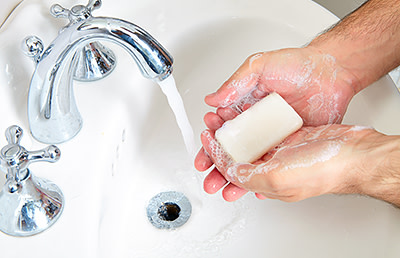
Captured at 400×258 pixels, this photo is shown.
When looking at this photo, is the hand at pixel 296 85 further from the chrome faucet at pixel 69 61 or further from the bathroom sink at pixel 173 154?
the chrome faucet at pixel 69 61

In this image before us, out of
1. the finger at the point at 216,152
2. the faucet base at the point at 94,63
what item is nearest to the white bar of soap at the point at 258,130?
the finger at the point at 216,152

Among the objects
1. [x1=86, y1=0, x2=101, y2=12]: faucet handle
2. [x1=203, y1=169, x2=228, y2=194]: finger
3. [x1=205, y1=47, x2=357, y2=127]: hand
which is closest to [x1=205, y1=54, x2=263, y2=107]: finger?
[x1=205, y1=47, x2=357, y2=127]: hand

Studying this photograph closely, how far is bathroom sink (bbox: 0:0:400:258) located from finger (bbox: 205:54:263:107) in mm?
122

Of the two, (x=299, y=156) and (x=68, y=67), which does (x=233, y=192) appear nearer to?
(x=299, y=156)

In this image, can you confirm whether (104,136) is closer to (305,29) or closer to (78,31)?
(78,31)

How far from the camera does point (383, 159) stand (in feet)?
1.98

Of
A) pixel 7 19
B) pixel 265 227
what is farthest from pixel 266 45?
pixel 7 19

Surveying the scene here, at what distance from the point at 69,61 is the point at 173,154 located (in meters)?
0.29

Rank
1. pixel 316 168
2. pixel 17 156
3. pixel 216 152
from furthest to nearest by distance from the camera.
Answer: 1. pixel 216 152
2. pixel 316 168
3. pixel 17 156

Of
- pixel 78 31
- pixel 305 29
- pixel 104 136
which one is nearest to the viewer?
pixel 78 31

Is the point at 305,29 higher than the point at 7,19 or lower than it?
lower

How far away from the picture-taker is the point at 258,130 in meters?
0.68

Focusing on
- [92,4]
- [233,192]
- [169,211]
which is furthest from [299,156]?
[92,4]

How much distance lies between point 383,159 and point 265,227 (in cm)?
22
